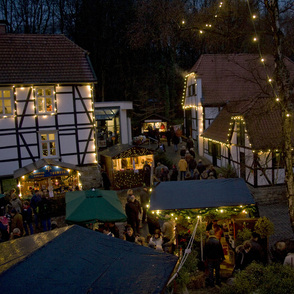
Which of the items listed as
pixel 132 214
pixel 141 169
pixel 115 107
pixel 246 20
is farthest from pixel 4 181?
pixel 246 20

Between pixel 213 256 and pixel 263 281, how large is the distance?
4.81ft

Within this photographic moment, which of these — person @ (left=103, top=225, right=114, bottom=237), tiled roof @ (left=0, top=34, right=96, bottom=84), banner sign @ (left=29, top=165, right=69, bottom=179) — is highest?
tiled roof @ (left=0, top=34, right=96, bottom=84)

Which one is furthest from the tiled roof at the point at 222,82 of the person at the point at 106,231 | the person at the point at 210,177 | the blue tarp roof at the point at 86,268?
the blue tarp roof at the point at 86,268

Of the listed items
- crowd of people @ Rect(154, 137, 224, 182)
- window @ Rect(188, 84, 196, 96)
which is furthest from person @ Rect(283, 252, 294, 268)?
window @ Rect(188, 84, 196, 96)

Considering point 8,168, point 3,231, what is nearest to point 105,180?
point 8,168

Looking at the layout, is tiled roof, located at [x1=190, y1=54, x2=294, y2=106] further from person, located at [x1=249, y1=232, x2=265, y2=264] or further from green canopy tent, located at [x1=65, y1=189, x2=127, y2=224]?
person, located at [x1=249, y1=232, x2=265, y2=264]

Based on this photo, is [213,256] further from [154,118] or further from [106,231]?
[154,118]

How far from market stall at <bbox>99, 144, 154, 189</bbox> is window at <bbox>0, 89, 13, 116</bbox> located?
5.64 meters

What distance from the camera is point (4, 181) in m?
16.5

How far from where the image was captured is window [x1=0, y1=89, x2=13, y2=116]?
647 inches

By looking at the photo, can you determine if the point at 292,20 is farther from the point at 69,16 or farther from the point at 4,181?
the point at 69,16

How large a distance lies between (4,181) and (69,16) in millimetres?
26512

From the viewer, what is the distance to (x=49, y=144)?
17.3 meters

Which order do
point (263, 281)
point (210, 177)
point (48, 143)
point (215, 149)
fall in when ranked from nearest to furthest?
point (263, 281)
point (210, 177)
point (48, 143)
point (215, 149)
